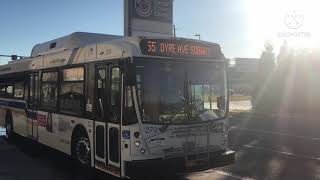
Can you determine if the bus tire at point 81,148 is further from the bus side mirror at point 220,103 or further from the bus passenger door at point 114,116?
the bus side mirror at point 220,103

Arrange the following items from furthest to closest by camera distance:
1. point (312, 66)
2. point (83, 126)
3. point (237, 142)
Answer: point (312, 66), point (237, 142), point (83, 126)

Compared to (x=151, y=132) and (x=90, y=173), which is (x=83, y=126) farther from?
(x=151, y=132)

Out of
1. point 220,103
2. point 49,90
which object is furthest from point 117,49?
point 49,90

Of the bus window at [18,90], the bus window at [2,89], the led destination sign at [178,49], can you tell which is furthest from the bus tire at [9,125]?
the led destination sign at [178,49]

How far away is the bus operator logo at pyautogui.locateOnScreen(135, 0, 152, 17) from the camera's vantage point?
3328cm

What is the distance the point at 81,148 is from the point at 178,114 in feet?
9.62

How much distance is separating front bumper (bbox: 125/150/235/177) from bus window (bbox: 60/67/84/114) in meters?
2.71

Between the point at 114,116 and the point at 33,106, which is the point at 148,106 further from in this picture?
the point at 33,106

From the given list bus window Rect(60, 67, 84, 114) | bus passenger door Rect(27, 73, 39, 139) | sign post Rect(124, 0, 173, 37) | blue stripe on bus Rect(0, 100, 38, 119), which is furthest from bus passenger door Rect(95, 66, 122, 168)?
sign post Rect(124, 0, 173, 37)

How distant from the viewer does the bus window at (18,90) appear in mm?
16797

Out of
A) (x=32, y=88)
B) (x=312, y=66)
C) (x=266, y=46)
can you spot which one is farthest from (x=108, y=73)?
(x=266, y=46)

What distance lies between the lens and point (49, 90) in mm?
13922

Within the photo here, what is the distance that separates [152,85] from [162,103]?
1.27ft

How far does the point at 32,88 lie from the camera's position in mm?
15602
